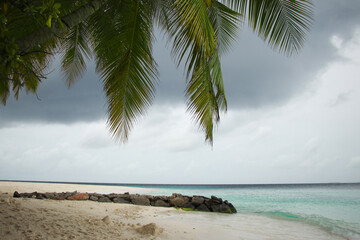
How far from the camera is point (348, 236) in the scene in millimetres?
5492

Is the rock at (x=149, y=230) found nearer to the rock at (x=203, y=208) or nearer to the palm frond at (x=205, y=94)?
the palm frond at (x=205, y=94)

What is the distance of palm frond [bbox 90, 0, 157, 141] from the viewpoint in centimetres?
431

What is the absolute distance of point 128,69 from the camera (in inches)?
171

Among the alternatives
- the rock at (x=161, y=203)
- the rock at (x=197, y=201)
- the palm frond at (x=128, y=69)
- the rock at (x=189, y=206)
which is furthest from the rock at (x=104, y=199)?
the palm frond at (x=128, y=69)

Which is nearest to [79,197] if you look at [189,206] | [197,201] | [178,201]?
[178,201]

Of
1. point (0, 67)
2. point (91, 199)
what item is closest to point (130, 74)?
point (0, 67)

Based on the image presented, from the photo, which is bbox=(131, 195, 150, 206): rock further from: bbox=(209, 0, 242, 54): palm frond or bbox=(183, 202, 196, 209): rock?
bbox=(209, 0, 242, 54): palm frond

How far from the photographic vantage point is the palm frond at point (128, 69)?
14.1ft

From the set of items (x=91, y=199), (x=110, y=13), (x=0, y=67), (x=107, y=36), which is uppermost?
(x=110, y=13)

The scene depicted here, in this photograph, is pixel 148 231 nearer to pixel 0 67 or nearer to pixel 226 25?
pixel 0 67

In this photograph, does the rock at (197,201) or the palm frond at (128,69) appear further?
the rock at (197,201)

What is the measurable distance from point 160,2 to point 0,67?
4.09 meters

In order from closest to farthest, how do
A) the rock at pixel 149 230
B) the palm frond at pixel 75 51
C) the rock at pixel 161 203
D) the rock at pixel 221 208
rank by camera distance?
the rock at pixel 149 230 → the palm frond at pixel 75 51 → the rock at pixel 221 208 → the rock at pixel 161 203

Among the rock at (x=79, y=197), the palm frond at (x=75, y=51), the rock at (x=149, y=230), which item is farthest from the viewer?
the rock at (x=79, y=197)
